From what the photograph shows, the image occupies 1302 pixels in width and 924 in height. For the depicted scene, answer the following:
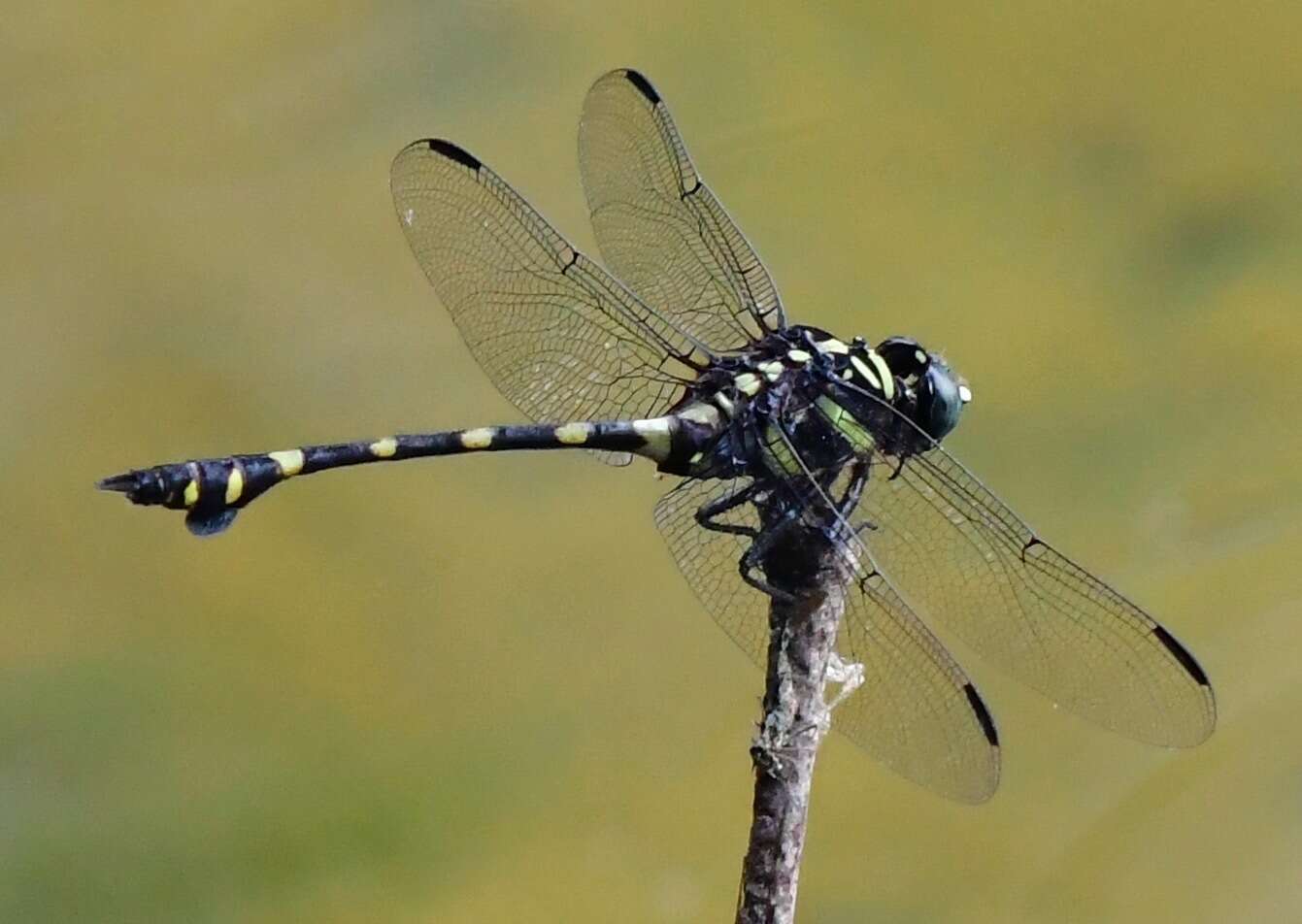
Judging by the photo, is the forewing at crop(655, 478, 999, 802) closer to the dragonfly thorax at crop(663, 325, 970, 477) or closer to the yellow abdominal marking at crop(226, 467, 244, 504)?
the dragonfly thorax at crop(663, 325, 970, 477)

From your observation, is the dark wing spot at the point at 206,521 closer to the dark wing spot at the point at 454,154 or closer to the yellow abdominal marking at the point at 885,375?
the dark wing spot at the point at 454,154

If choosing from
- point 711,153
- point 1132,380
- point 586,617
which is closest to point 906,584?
point 586,617

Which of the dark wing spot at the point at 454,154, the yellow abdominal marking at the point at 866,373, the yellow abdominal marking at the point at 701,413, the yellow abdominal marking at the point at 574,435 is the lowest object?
the yellow abdominal marking at the point at 574,435

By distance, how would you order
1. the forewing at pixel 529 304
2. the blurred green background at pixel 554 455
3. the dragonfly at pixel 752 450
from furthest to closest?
the blurred green background at pixel 554 455 → the forewing at pixel 529 304 → the dragonfly at pixel 752 450

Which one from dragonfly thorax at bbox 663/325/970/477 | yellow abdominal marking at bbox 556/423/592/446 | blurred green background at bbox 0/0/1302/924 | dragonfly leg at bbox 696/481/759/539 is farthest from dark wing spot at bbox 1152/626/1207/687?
blurred green background at bbox 0/0/1302/924

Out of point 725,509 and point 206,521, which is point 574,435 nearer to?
point 725,509

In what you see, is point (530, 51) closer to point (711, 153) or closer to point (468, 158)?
point (711, 153)

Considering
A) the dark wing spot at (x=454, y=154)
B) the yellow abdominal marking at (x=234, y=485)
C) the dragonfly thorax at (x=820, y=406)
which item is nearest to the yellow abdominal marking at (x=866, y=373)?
the dragonfly thorax at (x=820, y=406)
